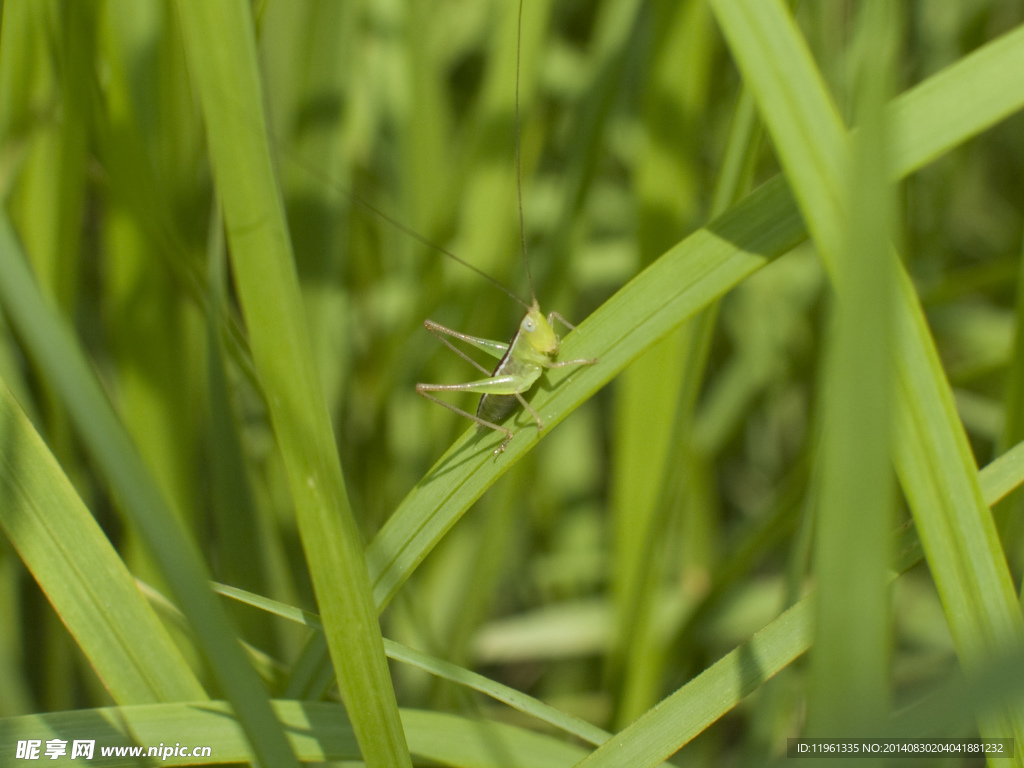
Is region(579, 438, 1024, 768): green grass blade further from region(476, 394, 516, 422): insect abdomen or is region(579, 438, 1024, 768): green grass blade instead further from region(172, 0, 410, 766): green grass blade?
region(476, 394, 516, 422): insect abdomen

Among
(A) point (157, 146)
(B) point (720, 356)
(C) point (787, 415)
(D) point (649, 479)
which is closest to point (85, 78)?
(A) point (157, 146)

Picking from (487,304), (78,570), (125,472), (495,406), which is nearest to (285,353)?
(125,472)

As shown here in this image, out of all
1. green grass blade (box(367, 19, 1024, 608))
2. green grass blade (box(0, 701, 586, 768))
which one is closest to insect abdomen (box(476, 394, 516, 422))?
green grass blade (box(367, 19, 1024, 608))

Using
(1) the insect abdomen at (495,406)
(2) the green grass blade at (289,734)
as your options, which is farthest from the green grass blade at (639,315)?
(1) the insect abdomen at (495,406)

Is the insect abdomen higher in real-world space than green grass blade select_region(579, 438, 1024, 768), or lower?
higher

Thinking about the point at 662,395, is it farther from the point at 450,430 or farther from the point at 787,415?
the point at 787,415

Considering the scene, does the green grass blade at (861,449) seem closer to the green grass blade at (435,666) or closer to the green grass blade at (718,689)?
the green grass blade at (718,689)
